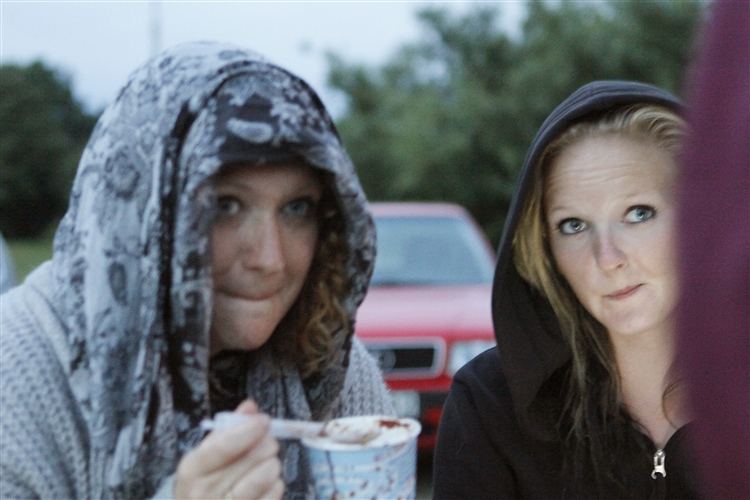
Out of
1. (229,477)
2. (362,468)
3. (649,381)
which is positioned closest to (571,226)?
(649,381)

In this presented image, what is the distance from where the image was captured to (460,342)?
14.5ft

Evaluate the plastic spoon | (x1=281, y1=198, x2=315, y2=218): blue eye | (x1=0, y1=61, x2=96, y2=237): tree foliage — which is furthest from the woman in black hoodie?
(x1=0, y1=61, x2=96, y2=237): tree foliage

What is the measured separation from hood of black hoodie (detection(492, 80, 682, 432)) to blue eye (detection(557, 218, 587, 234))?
114mm

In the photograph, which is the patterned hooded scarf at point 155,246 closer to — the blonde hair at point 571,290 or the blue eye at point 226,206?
the blue eye at point 226,206

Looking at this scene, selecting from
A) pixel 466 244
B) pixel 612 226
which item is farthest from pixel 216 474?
pixel 466 244

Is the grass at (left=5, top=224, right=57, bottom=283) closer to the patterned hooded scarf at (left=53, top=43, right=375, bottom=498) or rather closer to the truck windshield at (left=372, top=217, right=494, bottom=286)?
the truck windshield at (left=372, top=217, right=494, bottom=286)

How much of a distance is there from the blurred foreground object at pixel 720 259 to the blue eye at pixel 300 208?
106cm

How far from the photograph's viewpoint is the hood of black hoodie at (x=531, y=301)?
1.97 metres

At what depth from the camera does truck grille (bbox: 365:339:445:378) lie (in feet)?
14.5

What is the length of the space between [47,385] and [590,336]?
1.34 meters

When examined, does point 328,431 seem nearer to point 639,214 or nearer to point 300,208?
point 300,208

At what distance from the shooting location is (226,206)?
153 centimetres

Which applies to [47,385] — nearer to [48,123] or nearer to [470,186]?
[470,186]

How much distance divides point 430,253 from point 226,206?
3918mm
